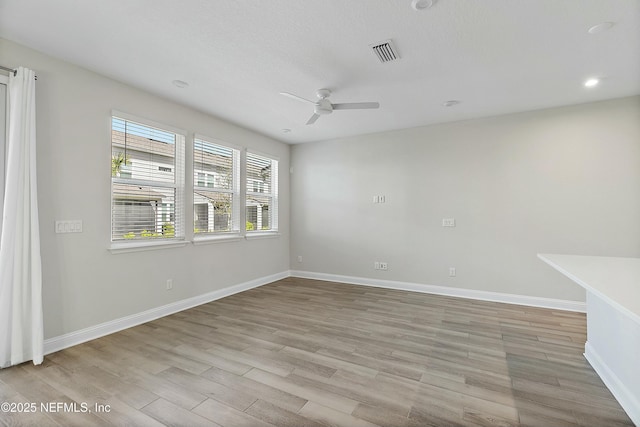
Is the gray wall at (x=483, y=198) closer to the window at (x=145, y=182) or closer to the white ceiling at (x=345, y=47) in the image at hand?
the white ceiling at (x=345, y=47)

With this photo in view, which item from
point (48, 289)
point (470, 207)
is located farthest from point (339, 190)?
point (48, 289)

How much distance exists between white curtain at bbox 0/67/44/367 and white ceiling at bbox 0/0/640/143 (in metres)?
0.65

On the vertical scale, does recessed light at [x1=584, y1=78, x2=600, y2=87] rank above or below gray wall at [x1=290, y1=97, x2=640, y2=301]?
above

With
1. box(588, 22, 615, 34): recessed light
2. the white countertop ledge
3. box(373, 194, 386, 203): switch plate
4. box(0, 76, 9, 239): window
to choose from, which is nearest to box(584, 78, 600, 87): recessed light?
box(588, 22, 615, 34): recessed light

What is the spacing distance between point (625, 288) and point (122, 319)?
4337mm

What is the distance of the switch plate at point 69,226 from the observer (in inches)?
110

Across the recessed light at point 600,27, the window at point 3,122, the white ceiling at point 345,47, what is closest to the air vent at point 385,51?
the white ceiling at point 345,47

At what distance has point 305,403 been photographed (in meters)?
1.97

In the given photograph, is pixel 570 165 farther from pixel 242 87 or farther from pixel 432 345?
pixel 242 87

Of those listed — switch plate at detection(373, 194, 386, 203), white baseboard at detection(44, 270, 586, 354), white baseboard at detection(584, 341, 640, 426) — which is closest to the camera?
white baseboard at detection(584, 341, 640, 426)

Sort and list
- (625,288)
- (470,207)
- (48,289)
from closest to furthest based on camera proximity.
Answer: (625,288) < (48,289) < (470,207)

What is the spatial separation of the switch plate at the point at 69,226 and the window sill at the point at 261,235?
7.89 ft

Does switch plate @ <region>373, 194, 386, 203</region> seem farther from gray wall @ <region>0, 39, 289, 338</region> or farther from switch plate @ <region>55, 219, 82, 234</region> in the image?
switch plate @ <region>55, 219, 82, 234</region>

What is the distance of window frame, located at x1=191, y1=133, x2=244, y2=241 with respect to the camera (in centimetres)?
415
